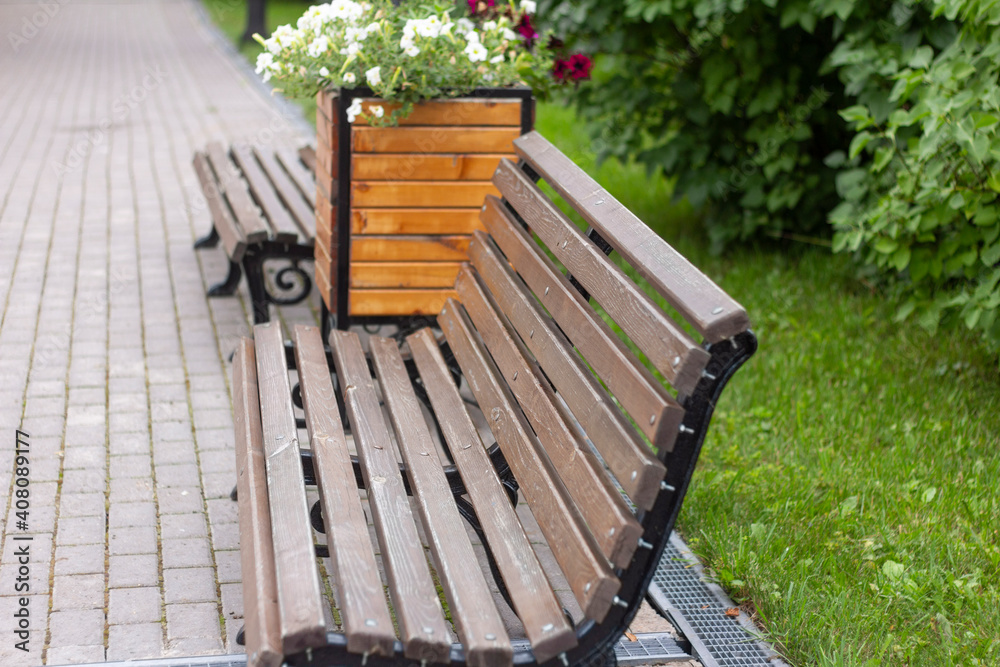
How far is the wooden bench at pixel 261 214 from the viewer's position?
14.7 ft

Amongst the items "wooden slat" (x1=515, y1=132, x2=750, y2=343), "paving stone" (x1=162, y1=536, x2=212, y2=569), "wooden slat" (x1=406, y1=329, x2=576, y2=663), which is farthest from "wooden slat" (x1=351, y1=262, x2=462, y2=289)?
"paving stone" (x1=162, y1=536, x2=212, y2=569)

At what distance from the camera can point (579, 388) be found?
7.38ft

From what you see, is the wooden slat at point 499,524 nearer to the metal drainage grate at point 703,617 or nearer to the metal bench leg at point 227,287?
the metal drainage grate at point 703,617

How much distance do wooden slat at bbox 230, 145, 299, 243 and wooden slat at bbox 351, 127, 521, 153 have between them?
2.82ft

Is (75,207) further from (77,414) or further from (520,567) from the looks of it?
(520,567)

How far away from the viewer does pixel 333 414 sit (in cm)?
274

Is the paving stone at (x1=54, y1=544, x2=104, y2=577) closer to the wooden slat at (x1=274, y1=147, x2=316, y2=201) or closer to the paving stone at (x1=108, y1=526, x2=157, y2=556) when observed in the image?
the paving stone at (x1=108, y1=526, x2=157, y2=556)

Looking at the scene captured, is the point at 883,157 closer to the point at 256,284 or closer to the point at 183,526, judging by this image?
the point at 256,284

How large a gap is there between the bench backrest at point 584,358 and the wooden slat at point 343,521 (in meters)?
0.38

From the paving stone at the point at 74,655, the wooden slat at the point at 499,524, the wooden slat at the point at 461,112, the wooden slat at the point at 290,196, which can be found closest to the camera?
the wooden slat at the point at 499,524

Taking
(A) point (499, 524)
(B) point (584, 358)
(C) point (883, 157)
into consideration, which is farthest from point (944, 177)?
(A) point (499, 524)

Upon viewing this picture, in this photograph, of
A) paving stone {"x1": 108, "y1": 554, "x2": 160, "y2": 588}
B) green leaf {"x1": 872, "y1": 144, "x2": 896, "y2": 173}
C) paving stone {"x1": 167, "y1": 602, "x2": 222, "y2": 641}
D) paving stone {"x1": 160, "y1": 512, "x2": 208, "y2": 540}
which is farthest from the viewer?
green leaf {"x1": 872, "y1": 144, "x2": 896, "y2": 173}

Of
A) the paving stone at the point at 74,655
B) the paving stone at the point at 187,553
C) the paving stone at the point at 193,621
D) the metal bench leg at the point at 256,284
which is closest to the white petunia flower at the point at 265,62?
the metal bench leg at the point at 256,284

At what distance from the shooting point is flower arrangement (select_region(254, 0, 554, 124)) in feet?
11.8
